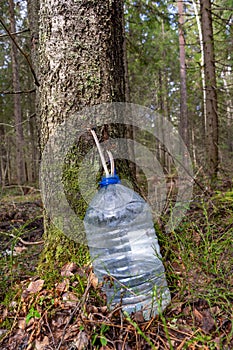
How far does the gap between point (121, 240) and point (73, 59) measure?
1.15 meters

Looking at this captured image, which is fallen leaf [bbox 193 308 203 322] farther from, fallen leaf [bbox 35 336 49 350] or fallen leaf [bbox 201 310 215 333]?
fallen leaf [bbox 35 336 49 350]

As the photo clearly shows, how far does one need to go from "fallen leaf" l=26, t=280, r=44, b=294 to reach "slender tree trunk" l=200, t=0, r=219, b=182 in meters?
A: 4.17

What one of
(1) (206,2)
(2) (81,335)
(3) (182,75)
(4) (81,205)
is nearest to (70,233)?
(4) (81,205)

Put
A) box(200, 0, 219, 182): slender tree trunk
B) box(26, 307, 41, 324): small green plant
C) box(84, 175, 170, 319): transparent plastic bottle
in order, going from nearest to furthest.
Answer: box(26, 307, 41, 324): small green plant
box(84, 175, 170, 319): transparent plastic bottle
box(200, 0, 219, 182): slender tree trunk

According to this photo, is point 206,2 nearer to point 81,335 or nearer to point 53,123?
point 53,123

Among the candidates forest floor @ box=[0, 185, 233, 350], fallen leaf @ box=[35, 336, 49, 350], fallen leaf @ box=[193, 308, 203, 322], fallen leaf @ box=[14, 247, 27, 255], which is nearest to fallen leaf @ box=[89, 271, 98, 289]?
forest floor @ box=[0, 185, 233, 350]

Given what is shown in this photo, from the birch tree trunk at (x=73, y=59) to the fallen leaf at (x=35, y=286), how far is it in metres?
0.17

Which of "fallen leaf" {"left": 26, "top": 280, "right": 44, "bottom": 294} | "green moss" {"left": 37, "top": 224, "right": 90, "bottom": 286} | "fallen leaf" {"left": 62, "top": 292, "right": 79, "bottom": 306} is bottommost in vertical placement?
"fallen leaf" {"left": 62, "top": 292, "right": 79, "bottom": 306}

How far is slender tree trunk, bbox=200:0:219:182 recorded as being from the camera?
5.18 meters

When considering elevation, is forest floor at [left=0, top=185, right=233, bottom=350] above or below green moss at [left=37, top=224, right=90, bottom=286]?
below

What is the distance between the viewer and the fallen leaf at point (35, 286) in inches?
59.6

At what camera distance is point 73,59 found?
1.64 m

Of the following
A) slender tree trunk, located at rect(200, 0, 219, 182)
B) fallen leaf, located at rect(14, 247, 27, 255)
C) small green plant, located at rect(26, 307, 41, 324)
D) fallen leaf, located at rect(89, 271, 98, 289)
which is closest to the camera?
small green plant, located at rect(26, 307, 41, 324)

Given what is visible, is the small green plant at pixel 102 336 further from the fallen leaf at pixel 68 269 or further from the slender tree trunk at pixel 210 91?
the slender tree trunk at pixel 210 91
